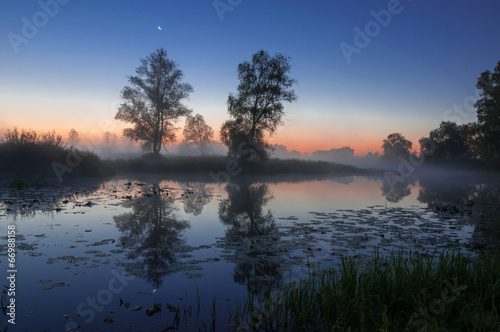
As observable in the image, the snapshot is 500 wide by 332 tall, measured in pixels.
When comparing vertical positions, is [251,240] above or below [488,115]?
below

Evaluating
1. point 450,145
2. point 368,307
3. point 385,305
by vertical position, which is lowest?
point 368,307

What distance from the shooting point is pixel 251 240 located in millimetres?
8211

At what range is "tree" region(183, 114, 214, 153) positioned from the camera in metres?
81.1

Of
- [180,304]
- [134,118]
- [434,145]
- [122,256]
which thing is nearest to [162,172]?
[134,118]

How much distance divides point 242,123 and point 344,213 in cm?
2867

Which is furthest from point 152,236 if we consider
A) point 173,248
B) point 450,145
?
point 450,145

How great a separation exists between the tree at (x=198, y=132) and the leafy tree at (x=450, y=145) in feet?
205

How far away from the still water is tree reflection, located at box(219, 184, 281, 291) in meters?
0.03

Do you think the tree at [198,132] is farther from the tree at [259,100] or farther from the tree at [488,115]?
the tree at [488,115]

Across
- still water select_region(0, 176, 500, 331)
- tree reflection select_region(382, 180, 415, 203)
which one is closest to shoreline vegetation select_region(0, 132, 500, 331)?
still water select_region(0, 176, 500, 331)

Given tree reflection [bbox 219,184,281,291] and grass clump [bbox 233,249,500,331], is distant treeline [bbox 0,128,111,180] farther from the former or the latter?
grass clump [bbox 233,249,500,331]

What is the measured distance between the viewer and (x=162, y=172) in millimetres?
40781

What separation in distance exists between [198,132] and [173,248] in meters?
76.6

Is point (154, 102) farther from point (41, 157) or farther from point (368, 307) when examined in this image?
point (368, 307)
